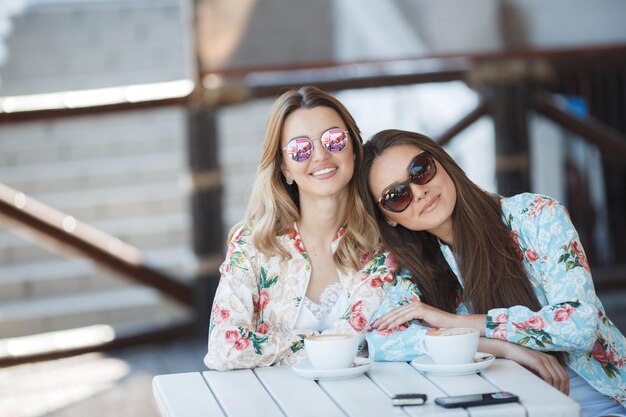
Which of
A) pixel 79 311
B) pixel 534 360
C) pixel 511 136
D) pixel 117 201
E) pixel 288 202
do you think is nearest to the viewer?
pixel 534 360

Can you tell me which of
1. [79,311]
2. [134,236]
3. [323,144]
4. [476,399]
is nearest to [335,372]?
[476,399]

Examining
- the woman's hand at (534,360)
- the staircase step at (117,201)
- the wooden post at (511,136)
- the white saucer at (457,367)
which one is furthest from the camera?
the staircase step at (117,201)

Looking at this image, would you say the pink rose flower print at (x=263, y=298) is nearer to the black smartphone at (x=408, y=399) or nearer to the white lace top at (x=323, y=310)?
the white lace top at (x=323, y=310)

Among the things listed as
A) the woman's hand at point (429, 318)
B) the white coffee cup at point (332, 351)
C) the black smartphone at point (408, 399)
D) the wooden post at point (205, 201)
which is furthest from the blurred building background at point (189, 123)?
the black smartphone at point (408, 399)

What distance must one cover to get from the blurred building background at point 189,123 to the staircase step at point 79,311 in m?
0.01

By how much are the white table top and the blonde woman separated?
269 mm

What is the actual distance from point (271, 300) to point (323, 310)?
0.41 ft

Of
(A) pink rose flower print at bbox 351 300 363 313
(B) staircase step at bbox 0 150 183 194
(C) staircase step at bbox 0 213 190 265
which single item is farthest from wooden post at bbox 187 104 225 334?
(A) pink rose flower print at bbox 351 300 363 313

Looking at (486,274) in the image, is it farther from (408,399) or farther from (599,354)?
(408,399)

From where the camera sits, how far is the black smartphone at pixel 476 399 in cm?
170

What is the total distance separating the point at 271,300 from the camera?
240 cm

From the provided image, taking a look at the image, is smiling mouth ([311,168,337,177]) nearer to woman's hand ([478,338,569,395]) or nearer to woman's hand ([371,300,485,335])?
woman's hand ([371,300,485,335])

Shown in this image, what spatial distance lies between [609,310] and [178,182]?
2986 mm

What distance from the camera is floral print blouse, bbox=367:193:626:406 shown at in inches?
82.6
